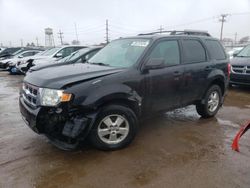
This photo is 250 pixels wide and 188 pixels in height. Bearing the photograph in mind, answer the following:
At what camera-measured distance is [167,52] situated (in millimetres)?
4242

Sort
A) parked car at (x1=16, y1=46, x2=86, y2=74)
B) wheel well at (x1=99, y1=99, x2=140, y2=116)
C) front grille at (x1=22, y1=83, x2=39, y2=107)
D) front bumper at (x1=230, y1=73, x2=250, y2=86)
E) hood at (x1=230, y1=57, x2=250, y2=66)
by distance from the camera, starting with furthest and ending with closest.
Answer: parked car at (x1=16, y1=46, x2=86, y2=74)
hood at (x1=230, y1=57, x2=250, y2=66)
front bumper at (x1=230, y1=73, x2=250, y2=86)
wheel well at (x1=99, y1=99, x2=140, y2=116)
front grille at (x1=22, y1=83, x2=39, y2=107)

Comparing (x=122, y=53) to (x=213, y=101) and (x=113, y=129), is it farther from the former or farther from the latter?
(x=213, y=101)

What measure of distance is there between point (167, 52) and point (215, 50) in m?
1.63

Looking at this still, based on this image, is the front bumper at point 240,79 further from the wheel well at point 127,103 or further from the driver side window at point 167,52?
the wheel well at point 127,103

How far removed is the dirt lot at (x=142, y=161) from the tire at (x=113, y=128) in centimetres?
15

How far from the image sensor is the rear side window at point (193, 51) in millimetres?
4523

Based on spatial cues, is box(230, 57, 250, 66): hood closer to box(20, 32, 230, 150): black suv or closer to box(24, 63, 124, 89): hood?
box(20, 32, 230, 150): black suv

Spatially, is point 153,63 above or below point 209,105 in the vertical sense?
above

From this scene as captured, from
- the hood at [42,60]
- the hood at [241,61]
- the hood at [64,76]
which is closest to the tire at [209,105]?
the hood at [64,76]

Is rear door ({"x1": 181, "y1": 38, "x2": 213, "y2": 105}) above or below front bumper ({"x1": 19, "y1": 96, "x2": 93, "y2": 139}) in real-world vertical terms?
above

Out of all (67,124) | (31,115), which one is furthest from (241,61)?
(31,115)

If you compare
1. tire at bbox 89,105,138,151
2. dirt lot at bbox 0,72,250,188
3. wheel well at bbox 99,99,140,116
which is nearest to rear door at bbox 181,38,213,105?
dirt lot at bbox 0,72,250,188

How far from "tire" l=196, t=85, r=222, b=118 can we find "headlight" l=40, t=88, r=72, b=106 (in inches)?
123

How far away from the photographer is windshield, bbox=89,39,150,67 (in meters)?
3.94
